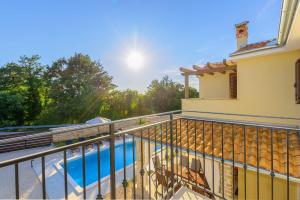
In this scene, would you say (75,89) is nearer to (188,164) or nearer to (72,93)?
(72,93)

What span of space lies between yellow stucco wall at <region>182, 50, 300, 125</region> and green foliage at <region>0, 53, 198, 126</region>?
1209 centimetres

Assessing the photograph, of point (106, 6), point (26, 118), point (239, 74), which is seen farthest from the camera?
point (26, 118)

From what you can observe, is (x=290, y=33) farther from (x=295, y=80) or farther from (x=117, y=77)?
(x=117, y=77)

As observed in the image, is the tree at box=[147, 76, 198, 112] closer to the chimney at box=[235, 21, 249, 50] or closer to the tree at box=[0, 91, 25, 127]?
the chimney at box=[235, 21, 249, 50]

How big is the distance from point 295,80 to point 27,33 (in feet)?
50.1

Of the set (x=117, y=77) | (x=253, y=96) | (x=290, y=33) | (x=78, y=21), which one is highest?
(x=78, y=21)

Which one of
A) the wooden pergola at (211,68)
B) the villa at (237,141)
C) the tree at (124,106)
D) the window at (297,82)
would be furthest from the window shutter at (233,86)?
the tree at (124,106)

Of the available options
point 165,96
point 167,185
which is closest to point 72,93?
point 165,96

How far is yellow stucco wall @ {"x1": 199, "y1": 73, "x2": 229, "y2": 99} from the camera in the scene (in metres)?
8.55

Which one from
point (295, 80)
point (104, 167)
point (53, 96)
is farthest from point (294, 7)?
point (53, 96)

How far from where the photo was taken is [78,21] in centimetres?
919

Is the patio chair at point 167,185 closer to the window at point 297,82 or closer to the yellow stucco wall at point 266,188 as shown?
the yellow stucco wall at point 266,188

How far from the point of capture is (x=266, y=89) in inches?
222

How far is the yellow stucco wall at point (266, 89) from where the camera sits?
5219 millimetres
